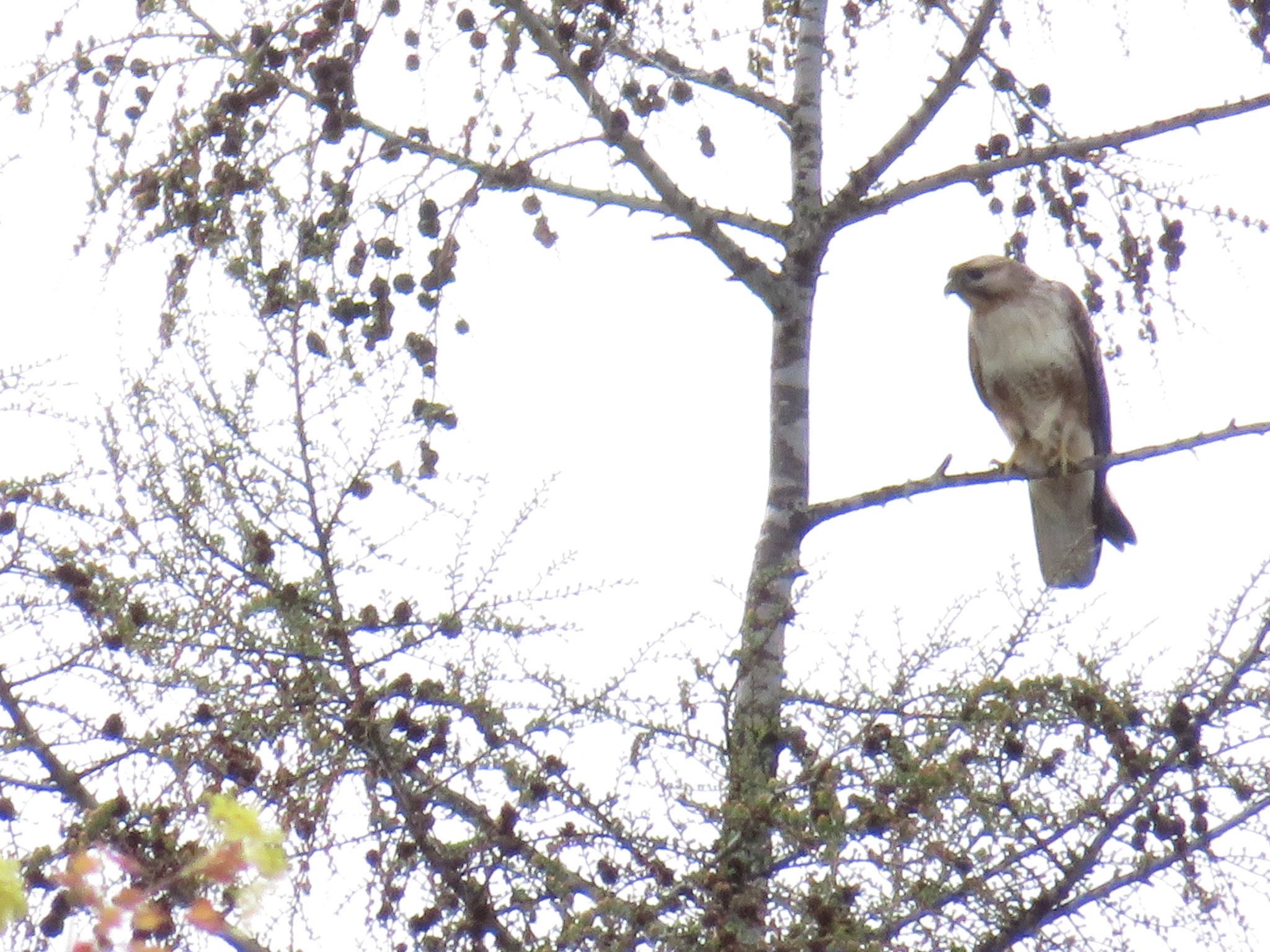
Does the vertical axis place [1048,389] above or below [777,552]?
above

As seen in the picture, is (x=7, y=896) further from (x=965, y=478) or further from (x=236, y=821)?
(x=965, y=478)

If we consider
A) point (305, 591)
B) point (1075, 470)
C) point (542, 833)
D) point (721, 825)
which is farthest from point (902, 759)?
point (1075, 470)

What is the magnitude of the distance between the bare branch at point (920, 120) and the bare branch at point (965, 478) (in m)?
0.77

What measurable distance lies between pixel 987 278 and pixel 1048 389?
448 millimetres

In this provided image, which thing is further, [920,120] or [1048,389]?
[1048,389]

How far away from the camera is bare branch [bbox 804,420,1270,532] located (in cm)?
418

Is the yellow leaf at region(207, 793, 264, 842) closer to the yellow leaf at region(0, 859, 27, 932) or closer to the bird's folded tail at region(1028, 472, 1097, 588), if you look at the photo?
the yellow leaf at region(0, 859, 27, 932)

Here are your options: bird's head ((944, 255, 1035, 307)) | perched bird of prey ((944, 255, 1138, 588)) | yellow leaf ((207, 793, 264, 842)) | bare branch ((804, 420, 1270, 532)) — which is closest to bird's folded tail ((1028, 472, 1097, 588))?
perched bird of prey ((944, 255, 1138, 588))

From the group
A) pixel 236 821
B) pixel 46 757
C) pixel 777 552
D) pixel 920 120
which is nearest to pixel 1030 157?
pixel 920 120

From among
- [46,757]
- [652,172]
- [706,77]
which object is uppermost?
[706,77]

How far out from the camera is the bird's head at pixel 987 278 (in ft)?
20.6

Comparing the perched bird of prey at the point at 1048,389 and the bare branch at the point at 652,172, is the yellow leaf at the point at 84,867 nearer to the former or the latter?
the bare branch at the point at 652,172

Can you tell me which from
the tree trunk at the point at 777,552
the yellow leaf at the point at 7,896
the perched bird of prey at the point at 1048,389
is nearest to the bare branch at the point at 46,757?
the tree trunk at the point at 777,552

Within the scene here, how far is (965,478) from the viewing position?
14.4 ft
